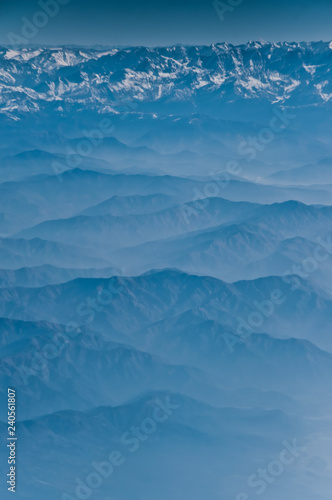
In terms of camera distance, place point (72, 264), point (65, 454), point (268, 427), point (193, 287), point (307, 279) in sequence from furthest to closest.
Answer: point (72, 264) → point (307, 279) → point (193, 287) → point (268, 427) → point (65, 454)

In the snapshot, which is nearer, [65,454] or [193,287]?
[65,454]

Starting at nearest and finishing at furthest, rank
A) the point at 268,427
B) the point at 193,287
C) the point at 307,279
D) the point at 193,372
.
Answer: the point at 268,427, the point at 193,372, the point at 193,287, the point at 307,279

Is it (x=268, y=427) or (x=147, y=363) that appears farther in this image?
(x=147, y=363)

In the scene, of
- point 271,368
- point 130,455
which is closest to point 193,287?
point 271,368

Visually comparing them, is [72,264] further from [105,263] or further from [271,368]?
[271,368]

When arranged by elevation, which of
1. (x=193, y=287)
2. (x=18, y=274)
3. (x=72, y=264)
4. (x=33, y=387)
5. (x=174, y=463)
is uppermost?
(x=72, y=264)

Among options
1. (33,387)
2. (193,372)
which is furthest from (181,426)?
(33,387)

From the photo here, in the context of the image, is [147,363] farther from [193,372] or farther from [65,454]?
[65,454]

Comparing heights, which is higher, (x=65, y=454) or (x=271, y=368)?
(x=271, y=368)

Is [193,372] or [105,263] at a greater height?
[105,263]

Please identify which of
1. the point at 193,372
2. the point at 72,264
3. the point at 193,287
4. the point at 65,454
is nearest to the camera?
the point at 65,454
